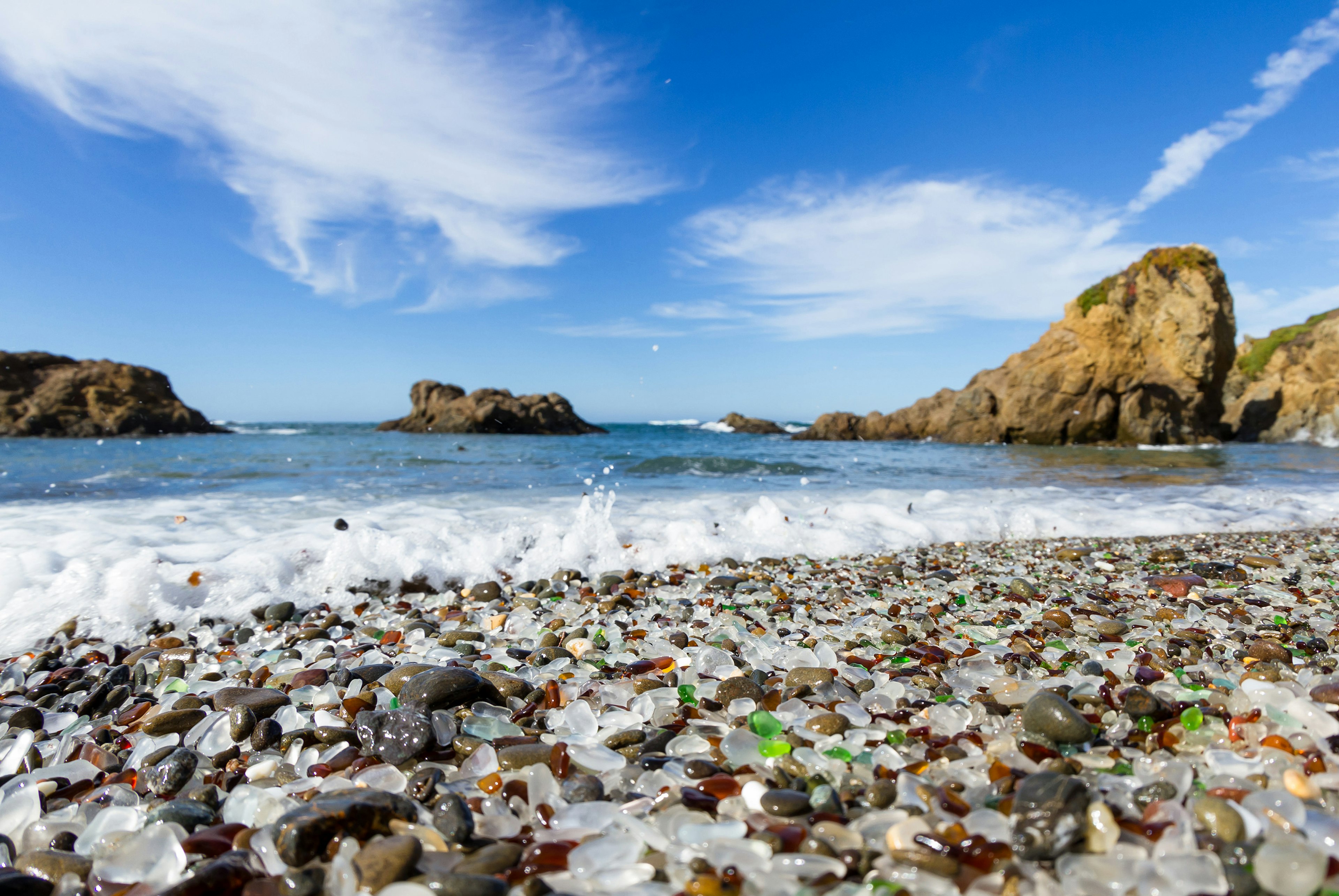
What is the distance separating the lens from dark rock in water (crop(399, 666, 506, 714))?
80.4 inches

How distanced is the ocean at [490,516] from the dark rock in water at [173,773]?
1921mm

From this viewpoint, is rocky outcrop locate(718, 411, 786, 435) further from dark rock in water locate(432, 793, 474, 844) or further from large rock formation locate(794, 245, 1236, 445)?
dark rock in water locate(432, 793, 474, 844)

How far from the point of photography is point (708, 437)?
35.8 meters

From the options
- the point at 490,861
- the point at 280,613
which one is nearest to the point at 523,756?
the point at 490,861

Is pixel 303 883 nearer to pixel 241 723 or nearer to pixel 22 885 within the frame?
pixel 22 885

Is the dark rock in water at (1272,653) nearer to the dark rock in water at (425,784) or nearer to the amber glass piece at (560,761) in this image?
the amber glass piece at (560,761)

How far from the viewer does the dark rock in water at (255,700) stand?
2.06 meters

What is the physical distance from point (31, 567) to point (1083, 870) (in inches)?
207

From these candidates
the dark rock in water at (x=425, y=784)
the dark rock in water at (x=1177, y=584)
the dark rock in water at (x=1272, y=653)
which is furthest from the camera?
the dark rock in water at (x=1177, y=584)

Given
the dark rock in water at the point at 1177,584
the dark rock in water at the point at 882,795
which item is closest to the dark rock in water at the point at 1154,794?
the dark rock in water at the point at 882,795

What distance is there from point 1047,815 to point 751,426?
45315mm

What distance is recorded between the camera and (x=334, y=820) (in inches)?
55.2

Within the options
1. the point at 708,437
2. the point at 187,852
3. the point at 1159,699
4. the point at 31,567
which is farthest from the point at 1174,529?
the point at 708,437

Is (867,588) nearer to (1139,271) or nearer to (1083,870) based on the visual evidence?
(1083,870)
